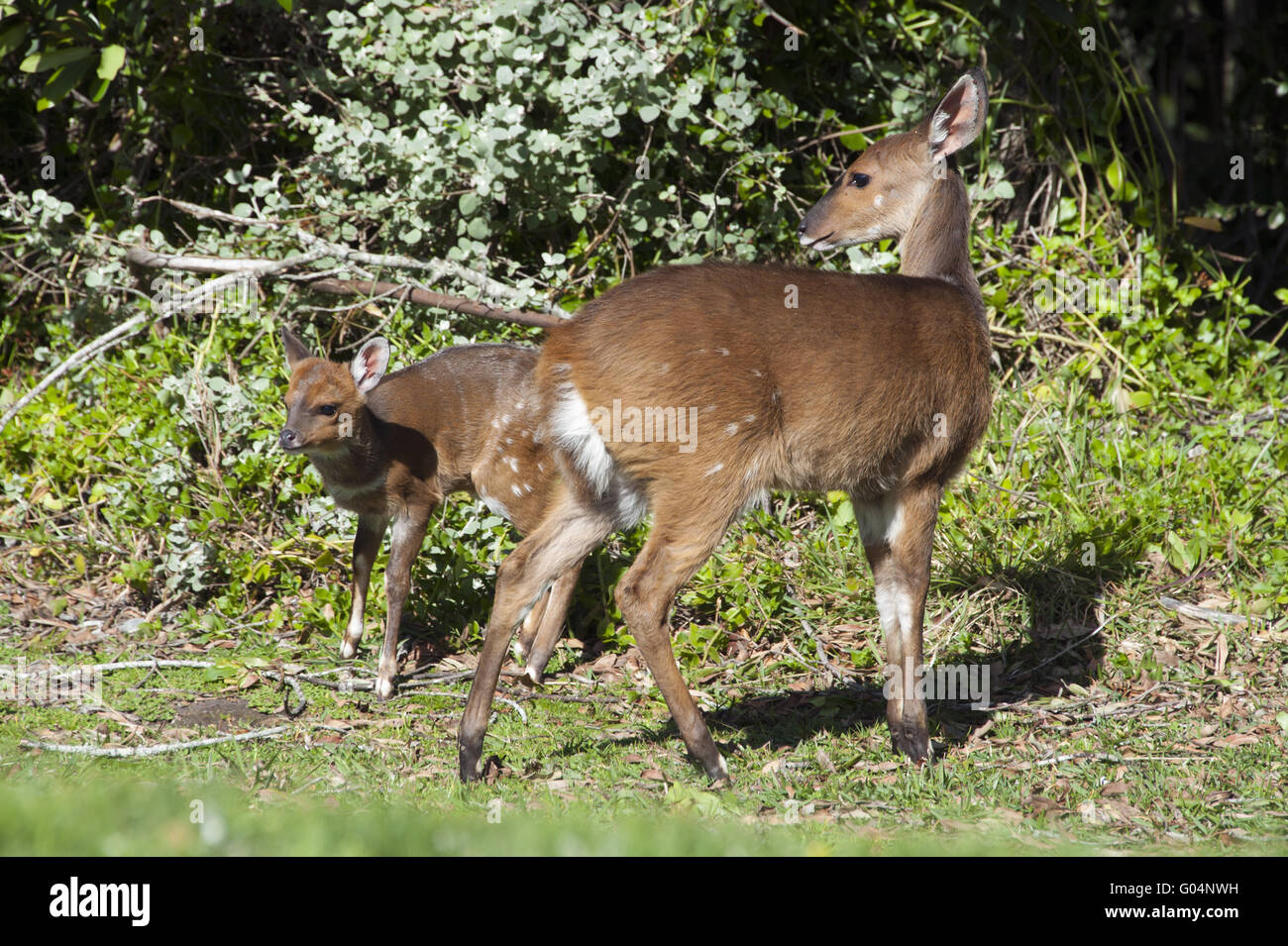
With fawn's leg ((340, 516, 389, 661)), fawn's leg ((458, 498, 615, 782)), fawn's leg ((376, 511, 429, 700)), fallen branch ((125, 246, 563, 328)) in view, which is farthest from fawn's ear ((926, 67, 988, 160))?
fawn's leg ((340, 516, 389, 661))

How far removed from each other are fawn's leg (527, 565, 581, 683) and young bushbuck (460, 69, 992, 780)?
1245 millimetres

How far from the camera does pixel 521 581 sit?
4707 millimetres

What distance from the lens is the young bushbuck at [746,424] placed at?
14.4ft

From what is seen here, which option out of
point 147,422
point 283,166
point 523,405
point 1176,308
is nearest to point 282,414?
point 147,422

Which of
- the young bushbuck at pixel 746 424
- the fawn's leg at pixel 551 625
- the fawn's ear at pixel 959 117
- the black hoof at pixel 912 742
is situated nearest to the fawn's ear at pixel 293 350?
the fawn's leg at pixel 551 625

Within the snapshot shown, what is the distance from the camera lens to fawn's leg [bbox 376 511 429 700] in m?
5.84

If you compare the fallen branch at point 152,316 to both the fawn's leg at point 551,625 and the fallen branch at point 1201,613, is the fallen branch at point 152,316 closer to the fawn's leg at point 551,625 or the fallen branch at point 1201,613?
the fawn's leg at point 551,625

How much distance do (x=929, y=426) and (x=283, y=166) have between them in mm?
5194

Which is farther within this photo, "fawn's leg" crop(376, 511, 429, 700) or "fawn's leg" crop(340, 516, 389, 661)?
"fawn's leg" crop(340, 516, 389, 661)

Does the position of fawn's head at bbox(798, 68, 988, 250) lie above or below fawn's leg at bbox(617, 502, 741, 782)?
above

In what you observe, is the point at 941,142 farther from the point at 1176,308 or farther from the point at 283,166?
the point at 283,166

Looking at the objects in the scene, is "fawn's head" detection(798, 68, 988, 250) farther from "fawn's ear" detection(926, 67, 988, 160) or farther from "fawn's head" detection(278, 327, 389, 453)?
"fawn's head" detection(278, 327, 389, 453)

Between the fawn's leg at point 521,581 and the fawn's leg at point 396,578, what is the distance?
4.05 feet

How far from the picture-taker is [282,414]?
696 centimetres
